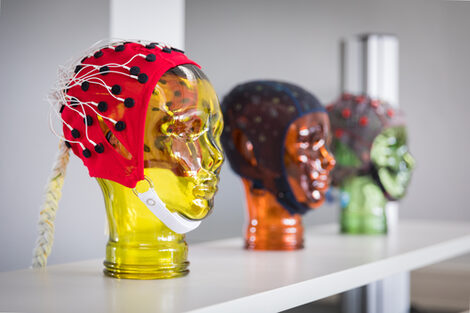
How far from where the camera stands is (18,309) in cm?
82

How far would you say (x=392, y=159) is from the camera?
1.74 m

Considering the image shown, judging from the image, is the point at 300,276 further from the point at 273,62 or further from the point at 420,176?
the point at 420,176

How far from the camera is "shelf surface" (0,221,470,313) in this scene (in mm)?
863

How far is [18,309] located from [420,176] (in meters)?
2.41

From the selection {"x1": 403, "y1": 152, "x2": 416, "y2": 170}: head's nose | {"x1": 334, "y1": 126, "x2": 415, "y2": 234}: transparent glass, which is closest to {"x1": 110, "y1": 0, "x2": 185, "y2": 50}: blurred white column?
{"x1": 334, "y1": 126, "x2": 415, "y2": 234}: transparent glass

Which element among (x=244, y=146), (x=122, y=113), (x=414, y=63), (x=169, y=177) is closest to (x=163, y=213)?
(x=169, y=177)

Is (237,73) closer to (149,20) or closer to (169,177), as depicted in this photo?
(149,20)

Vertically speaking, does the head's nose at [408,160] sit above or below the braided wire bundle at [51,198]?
above

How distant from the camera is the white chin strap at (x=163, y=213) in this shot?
1.00 m

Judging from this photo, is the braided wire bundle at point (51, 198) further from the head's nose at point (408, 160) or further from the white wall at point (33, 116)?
the head's nose at point (408, 160)

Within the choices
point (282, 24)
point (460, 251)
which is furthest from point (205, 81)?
point (282, 24)

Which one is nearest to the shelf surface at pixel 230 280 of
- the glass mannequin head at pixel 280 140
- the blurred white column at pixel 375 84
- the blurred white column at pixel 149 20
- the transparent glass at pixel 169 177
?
the transparent glass at pixel 169 177

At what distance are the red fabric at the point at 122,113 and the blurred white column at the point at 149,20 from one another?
41 centimetres

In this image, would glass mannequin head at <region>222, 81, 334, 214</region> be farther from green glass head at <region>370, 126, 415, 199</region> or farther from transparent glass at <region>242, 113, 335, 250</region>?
green glass head at <region>370, 126, 415, 199</region>
